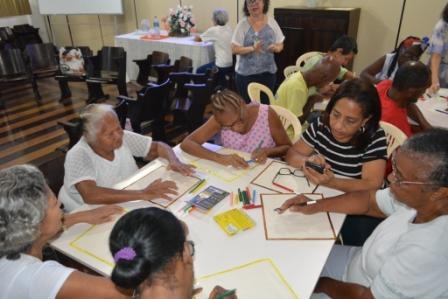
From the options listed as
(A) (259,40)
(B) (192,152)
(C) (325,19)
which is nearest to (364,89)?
(B) (192,152)

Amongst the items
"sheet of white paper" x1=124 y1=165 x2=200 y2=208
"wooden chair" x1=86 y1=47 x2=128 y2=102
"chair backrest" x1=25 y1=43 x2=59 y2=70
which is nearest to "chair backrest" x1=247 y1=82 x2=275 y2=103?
"sheet of white paper" x1=124 y1=165 x2=200 y2=208

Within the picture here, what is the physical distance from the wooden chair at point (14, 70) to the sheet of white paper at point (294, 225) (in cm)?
577

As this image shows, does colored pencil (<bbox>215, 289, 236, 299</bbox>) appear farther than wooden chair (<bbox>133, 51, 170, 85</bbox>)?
No

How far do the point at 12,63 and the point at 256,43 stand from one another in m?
4.68

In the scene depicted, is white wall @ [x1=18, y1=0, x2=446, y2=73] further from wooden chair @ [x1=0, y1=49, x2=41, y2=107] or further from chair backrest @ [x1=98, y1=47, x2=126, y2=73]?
wooden chair @ [x1=0, y1=49, x2=41, y2=107]

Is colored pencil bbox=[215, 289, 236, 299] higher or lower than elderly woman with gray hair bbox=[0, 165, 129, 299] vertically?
lower

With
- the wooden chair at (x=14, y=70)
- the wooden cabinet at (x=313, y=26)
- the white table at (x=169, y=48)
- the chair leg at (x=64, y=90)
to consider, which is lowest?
the chair leg at (x=64, y=90)

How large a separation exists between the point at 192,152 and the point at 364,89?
41.0 inches

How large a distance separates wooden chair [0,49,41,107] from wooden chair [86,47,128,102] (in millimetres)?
1183

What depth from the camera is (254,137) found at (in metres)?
2.22

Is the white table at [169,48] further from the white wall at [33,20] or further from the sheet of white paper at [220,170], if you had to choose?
the sheet of white paper at [220,170]

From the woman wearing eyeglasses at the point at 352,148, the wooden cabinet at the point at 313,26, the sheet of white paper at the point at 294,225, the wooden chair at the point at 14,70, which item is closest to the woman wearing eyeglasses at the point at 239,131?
the woman wearing eyeglasses at the point at 352,148

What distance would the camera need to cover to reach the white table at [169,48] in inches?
208

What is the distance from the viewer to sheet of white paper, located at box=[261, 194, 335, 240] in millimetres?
1393
